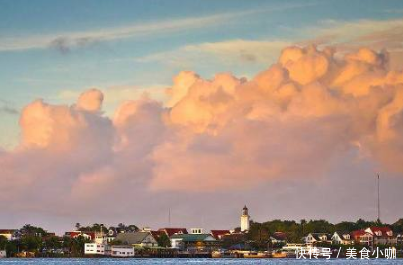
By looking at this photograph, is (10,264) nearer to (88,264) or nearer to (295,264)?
(88,264)

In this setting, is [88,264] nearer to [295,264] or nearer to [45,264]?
[45,264]

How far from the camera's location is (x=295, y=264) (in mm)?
158375

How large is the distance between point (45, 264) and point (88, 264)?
22.0 ft

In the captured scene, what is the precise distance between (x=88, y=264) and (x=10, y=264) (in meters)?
13.3

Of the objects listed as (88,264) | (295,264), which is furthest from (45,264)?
(295,264)

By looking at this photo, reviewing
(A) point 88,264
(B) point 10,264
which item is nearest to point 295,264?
(A) point 88,264

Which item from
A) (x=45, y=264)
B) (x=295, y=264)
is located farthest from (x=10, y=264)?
(x=295, y=264)

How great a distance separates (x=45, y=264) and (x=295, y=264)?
38.6m

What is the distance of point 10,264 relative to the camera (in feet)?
527

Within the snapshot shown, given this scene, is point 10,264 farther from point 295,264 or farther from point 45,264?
point 295,264

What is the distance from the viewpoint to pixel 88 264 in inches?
6161
